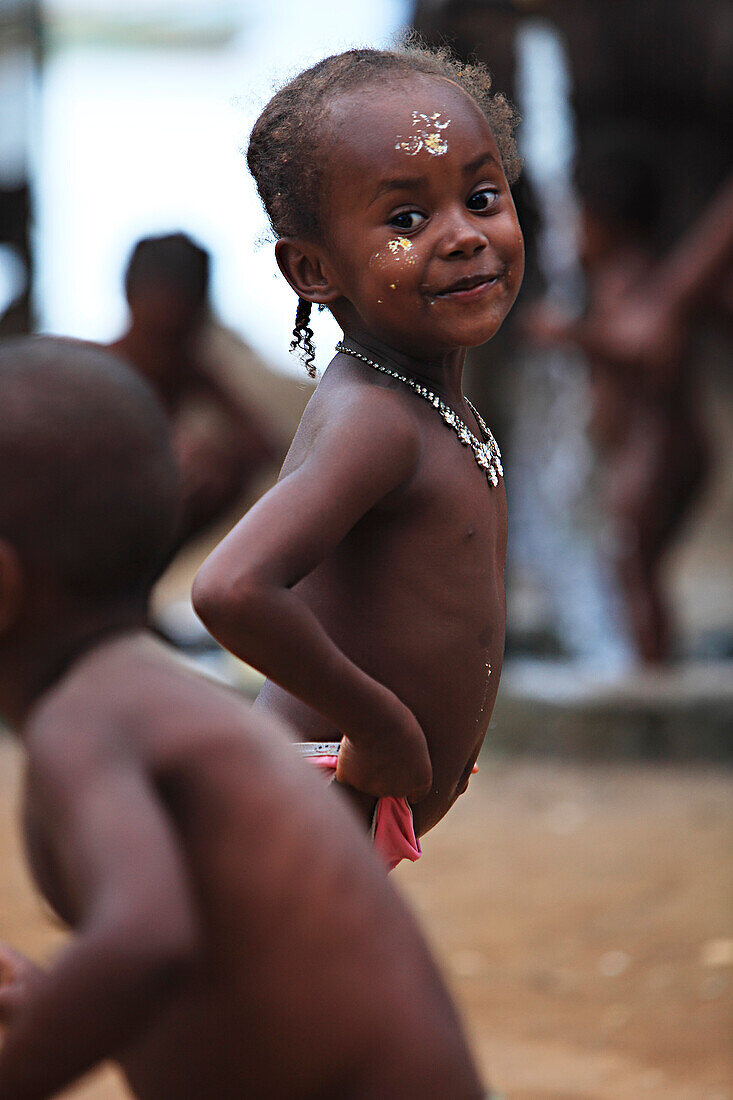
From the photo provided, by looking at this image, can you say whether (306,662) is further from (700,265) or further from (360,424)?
(700,265)

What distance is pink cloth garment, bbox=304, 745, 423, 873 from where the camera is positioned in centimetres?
184

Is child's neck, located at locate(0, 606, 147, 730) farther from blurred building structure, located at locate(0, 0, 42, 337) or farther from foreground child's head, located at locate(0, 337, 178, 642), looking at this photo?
blurred building structure, located at locate(0, 0, 42, 337)

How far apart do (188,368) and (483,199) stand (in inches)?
202

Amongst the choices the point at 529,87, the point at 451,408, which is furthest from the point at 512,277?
the point at 529,87

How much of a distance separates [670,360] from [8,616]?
6012 mm

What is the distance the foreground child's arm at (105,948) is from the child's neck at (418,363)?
905mm

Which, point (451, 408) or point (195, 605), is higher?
point (451, 408)

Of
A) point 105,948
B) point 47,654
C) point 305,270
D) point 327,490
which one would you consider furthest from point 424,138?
point 105,948

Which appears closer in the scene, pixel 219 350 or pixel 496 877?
pixel 496 877

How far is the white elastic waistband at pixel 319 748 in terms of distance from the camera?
6.10 ft

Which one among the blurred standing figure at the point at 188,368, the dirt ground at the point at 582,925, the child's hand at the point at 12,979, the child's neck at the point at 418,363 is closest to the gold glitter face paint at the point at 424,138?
the child's neck at the point at 418,363

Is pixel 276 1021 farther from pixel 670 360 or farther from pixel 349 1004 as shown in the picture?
pixel 670 360

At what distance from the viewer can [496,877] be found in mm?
5086

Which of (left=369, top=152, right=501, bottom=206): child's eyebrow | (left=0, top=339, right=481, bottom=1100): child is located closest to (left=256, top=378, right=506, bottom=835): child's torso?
(left=369, top=152, right=501, bottom=206): child's eyebrow
